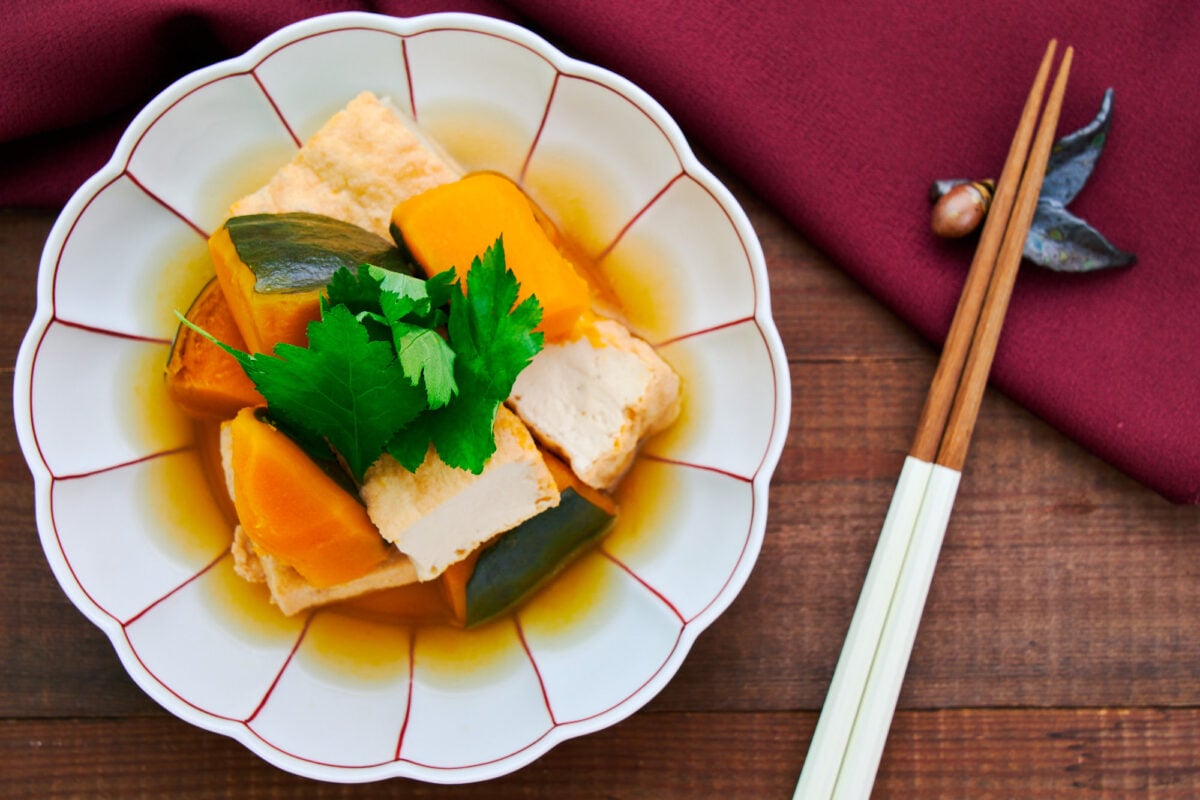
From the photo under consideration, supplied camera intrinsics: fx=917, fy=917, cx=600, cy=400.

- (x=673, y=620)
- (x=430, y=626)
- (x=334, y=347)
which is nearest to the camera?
(x=334, y=347)

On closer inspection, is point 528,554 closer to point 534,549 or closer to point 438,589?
point 534,549

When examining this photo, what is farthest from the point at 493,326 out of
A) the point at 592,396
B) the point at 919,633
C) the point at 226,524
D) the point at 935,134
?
the point at 919,633

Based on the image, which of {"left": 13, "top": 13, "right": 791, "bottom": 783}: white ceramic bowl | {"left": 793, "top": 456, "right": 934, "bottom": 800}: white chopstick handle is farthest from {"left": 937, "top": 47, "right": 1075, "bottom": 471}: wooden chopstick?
{"left": 13, "top": 13, "right": 791, "bottom": 783}: white ceramic bowl

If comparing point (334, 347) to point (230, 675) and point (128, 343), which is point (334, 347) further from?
point (230, 675)

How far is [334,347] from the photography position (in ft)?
5.68

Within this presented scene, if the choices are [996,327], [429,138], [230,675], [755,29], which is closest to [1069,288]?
[996,327]

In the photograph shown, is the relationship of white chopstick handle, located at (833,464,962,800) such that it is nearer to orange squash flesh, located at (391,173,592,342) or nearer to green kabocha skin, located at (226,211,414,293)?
orange squash flesh, located at (391,173,592,342)

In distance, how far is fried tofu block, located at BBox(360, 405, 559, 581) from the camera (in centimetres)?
192

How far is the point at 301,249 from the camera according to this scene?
187cm

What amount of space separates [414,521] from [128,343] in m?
0.83

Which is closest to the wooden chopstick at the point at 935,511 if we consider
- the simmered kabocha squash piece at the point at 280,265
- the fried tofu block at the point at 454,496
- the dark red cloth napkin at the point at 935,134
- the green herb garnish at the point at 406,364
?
the dark red cloth napkin at the point at 935,134

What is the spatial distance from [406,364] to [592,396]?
0.48m

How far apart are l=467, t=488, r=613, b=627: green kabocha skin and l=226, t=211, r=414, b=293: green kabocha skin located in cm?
63

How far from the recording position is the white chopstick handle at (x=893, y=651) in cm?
214
